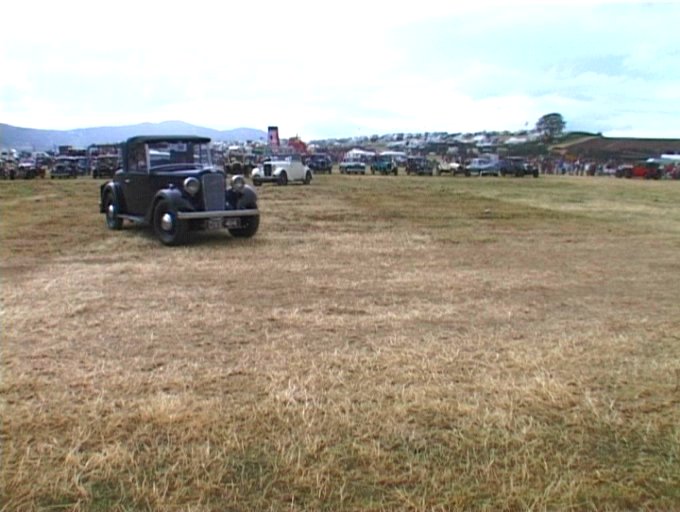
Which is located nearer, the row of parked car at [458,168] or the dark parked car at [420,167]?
the row of parked car at [458,168]

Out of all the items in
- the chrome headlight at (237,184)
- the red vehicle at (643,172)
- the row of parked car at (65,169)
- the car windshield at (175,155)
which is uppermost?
the car windshield at (175,155)

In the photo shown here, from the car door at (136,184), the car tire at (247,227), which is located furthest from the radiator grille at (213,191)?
the car door at (136,184)

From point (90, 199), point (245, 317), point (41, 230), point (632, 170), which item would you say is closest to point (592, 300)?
point (245, 317)

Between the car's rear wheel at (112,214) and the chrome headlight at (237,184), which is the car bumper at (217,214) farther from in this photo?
the car's rear wheel at (112,214)

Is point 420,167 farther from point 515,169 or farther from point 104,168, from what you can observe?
point 104,168

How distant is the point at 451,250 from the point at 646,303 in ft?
11.9

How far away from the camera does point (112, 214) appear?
1073 centimetres

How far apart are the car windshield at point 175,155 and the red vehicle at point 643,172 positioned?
46.3 m

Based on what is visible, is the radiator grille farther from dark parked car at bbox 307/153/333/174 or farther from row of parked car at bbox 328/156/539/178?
row of parked car at bbox 328/156/539/178

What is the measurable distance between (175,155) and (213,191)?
3.90 ft

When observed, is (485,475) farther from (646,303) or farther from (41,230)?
(41,230)

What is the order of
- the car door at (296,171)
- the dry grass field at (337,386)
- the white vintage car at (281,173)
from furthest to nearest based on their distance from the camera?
the car door at (296,171)
the white vintage car at (281,173)
the dry grass field at (337,386)

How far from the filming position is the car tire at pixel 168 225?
8.67 m

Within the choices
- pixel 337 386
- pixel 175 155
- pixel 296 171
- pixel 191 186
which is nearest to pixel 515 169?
pixel 296 171
